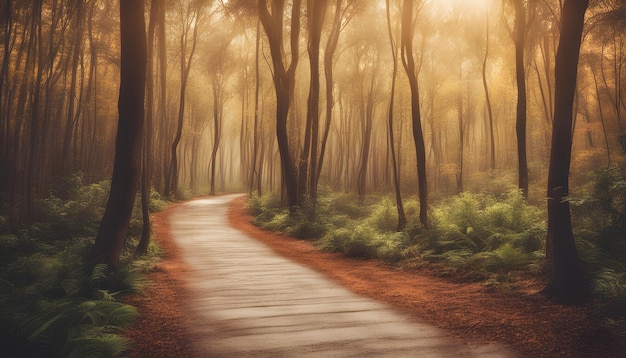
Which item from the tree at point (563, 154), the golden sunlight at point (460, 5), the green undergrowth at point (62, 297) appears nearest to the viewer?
the green undergrowth at point (62, 297)

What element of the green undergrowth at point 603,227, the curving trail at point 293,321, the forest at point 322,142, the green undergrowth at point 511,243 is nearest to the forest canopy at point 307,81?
the forest at point 322,142

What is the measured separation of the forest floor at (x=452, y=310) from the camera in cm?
495

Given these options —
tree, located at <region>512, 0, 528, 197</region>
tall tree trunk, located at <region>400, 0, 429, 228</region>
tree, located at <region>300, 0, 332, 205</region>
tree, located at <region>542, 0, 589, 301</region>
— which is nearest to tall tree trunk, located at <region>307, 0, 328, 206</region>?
tree, located at <region>300, 0, 332, 205</region>

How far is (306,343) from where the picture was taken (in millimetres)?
4930

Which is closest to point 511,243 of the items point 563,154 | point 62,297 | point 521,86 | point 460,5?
point 563,154

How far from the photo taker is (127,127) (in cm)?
861

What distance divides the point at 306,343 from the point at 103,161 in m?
31.8

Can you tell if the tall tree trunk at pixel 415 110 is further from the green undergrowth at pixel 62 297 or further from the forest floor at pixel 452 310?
the green undergrowth at pixel 62 297

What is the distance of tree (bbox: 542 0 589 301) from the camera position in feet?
22.1

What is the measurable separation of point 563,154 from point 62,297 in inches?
337

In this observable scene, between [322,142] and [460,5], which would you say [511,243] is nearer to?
[322,142]

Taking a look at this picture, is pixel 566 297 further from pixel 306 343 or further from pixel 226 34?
pixel 226 34

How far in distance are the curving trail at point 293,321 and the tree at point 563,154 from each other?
8.49 ft

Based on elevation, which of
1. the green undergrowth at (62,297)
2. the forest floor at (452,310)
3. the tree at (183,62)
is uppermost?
Answer: the tree at (183,62)
